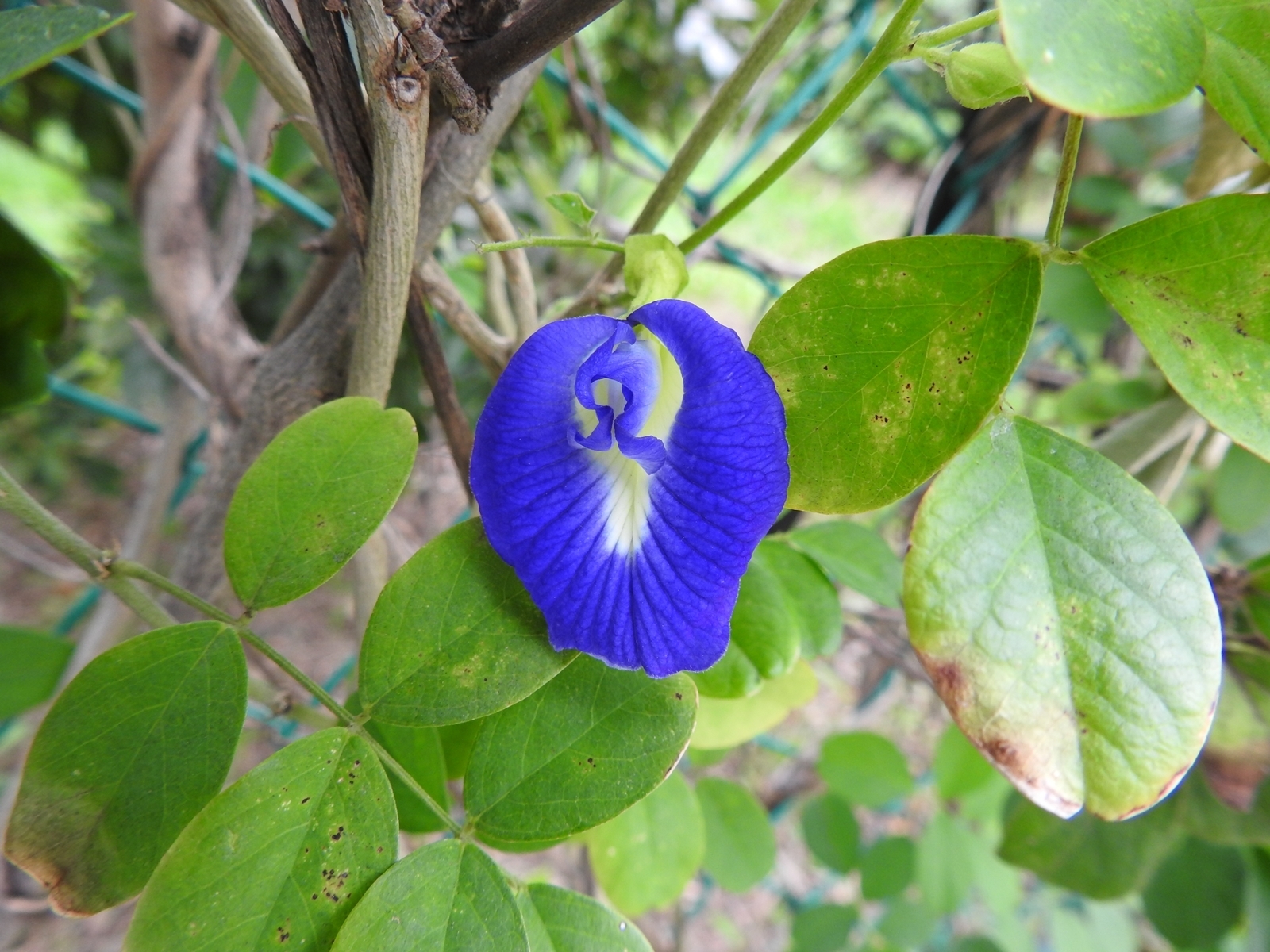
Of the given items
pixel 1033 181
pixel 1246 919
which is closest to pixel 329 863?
pixel 1246 919

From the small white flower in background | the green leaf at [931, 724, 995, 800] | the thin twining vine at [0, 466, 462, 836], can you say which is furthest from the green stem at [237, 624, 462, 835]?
the small white flower in background

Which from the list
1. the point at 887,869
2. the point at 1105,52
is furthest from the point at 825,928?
the point at 1105,52

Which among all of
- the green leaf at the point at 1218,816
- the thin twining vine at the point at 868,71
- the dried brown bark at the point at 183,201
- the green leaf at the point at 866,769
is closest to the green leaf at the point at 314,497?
the thin twining vine at the point at 868,71

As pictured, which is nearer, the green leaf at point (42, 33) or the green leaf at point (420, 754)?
the green leaf at point (42, 33)

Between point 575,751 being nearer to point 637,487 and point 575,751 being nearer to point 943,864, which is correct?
point 637,487

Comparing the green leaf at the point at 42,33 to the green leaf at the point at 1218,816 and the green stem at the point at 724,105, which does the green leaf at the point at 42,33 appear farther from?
the green leaf at the point at 1218,816

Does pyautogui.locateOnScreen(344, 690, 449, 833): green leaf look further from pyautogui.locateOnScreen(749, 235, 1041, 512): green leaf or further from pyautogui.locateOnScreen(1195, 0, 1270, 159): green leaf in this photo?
pyautogui.locateOnScreen(1195, 0, 1270, 159): green leaf
